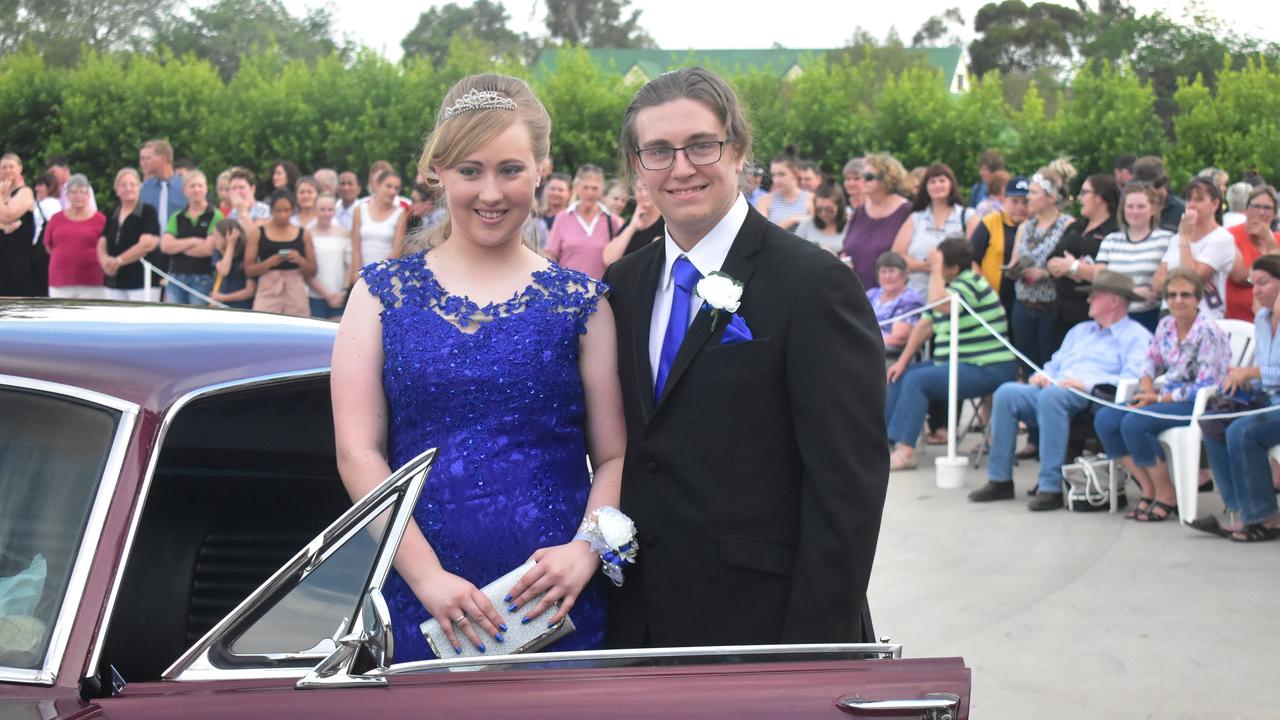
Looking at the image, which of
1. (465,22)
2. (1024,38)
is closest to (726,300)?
(1024,38)

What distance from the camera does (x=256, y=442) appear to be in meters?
3.23

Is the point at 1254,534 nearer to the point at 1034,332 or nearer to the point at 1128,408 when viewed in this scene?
the point at 1128,408

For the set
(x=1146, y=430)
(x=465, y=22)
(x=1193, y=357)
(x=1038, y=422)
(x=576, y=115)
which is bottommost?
(x=1038, y=422)

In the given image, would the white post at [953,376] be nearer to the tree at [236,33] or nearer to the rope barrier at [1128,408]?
the rope barrier at [1128,408]

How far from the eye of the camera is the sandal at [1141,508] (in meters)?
7.73

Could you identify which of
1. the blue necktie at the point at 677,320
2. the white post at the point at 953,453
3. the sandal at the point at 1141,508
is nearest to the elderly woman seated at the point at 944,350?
the white post at the point at 953,453

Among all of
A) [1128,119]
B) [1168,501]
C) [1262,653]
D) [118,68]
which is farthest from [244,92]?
[1262,653]

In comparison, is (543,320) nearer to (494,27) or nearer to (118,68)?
(118,68)

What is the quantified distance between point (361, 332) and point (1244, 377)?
582 centimetres

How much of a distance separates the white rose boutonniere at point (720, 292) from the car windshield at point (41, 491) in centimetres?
110

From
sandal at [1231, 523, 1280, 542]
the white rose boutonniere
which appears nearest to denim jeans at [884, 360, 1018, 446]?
sandal at [1231, 523, 1280, 542]

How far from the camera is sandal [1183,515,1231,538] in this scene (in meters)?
7.16

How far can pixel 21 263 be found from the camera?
13.2 m

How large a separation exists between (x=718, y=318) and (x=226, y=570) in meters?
1.51
